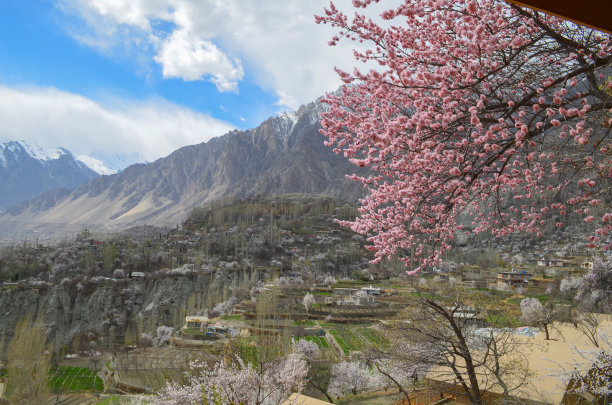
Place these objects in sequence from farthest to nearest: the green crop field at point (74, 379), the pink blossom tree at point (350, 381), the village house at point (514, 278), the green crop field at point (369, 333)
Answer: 1. the village house at point (514, 278)
2. the green crop field at point (74, 379)
3. the green crop field at point (369, 333)
4. the pink blossom tree at point (350, 381)

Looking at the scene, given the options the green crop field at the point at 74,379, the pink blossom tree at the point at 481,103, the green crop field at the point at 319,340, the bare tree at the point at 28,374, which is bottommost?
the green crop field at the point at 74,379

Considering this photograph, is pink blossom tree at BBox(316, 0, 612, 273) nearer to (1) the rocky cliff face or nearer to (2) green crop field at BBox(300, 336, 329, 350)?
(2) green crop field at BBox(300, 336, 329, 350)

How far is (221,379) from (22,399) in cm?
2627

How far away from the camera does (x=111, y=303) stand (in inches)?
2653

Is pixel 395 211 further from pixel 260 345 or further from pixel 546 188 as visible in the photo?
pixel 260 345

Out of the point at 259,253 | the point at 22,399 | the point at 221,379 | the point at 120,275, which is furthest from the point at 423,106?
the point at 259,253

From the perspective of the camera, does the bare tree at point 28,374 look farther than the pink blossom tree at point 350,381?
Yes

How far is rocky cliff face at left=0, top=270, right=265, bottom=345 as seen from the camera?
59.8 meters

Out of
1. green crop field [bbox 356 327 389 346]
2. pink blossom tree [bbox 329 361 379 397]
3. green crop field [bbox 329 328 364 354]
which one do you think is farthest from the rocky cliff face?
pink blossom tree [bbox 329 361 379 397]

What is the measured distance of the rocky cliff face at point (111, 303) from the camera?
196ft

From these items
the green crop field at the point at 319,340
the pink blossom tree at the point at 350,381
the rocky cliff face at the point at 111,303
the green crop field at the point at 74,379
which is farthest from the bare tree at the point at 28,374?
the rocky cliff face at the point at 111,303

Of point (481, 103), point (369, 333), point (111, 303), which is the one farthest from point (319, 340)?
point (111, 303)

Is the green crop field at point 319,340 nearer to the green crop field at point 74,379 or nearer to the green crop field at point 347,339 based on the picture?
the green crop field at point 347,339

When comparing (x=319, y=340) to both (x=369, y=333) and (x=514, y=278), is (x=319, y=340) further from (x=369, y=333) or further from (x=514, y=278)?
(x=514, y=278)
